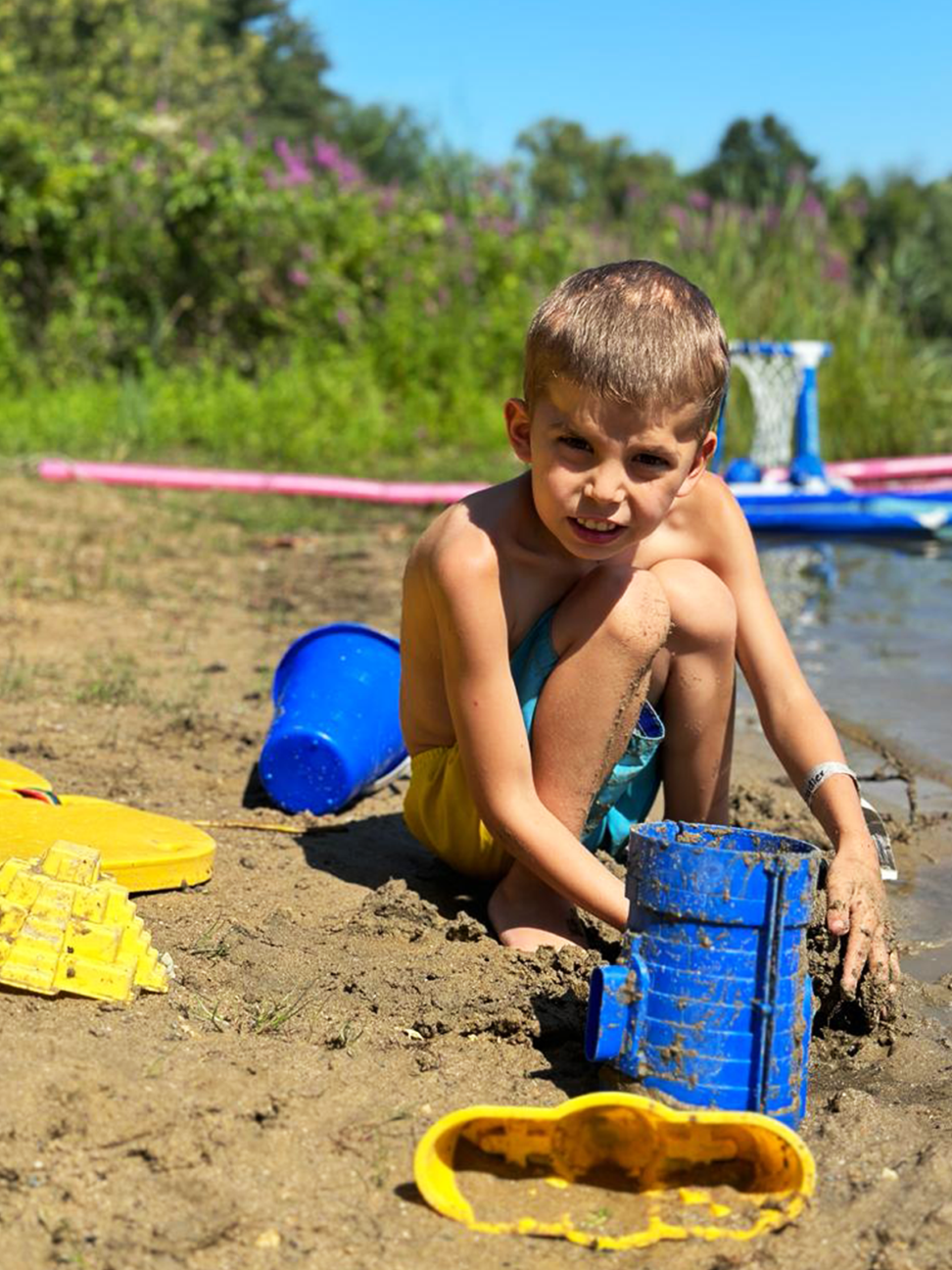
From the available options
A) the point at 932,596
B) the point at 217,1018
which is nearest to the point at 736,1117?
the point at 217,1018

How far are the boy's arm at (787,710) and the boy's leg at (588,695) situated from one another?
0.90 feet

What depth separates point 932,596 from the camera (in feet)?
19.8

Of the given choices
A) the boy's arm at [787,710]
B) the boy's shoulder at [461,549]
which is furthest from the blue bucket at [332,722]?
the boy's arm at [787,710]

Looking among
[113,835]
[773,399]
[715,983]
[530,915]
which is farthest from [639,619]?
[773,399]

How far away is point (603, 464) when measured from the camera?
2.27 meters

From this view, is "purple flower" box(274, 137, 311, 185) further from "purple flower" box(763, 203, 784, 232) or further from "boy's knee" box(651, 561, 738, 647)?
"boy's knee" box(651, 561, 738, 647)

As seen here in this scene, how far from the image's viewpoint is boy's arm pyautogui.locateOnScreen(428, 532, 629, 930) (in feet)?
7.79

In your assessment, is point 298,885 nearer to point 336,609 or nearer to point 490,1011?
point 490,1011

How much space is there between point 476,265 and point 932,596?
17.7 feet

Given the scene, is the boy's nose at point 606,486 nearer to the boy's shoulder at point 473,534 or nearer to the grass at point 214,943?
the boy's shoulder at point 473,534

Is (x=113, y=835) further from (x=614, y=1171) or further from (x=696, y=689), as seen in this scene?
(x=614, y=1171)

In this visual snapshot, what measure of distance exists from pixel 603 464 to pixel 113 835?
43.1 inches

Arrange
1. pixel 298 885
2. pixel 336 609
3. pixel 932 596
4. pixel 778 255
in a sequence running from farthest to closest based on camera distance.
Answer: pixel 778 255
pixel 932 596
pixel 336 609
pixel 298 885

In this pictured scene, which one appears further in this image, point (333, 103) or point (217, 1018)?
point (333, 103)
